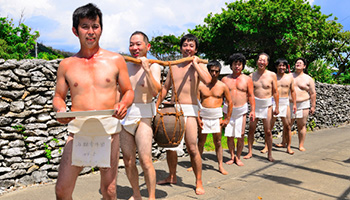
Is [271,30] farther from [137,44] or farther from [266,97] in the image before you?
[137,44]

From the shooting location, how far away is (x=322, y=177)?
5199 mm

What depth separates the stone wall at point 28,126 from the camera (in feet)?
13.9

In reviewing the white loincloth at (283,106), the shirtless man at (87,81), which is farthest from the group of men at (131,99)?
the white loincloth at (283,106)

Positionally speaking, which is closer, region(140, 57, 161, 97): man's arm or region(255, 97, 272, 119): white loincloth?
region(140, 57, 161, 97): man's arm

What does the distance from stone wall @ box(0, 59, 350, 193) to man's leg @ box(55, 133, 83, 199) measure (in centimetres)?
222

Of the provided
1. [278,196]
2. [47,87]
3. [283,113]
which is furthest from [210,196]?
[283,113]

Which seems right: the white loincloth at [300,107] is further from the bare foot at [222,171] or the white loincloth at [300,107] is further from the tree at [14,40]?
the tree at [14,40]

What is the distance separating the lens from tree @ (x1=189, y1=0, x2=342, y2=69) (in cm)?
1523

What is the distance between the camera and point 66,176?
2479 mm

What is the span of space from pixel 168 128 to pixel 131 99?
114 cm

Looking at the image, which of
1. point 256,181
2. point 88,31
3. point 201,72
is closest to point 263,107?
point 256,181

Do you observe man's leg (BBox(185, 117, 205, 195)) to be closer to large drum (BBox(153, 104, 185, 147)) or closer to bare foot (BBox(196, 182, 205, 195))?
bare foot (BBox(196, 182, 205, 195))

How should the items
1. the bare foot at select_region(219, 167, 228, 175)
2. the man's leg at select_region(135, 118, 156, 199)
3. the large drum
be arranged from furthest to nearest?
the bare foot at select_region(219, 167, 228, 175)
the large drum
the man's leg at select_region(135, 118, 156, 199)

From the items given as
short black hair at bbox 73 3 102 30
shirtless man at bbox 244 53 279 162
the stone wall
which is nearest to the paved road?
the stone wall
